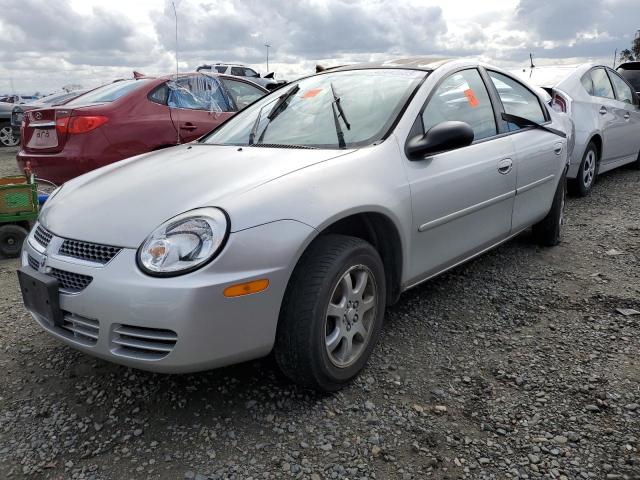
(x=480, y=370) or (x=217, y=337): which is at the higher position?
(x=217, y=337)

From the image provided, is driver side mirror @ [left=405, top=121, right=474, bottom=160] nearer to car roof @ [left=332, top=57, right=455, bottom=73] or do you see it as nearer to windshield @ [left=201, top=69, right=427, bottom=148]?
windshield @ [left=201, top=69, right=427, bottom=148]

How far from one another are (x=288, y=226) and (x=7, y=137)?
13.2 meters

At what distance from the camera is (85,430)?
2.29 meters

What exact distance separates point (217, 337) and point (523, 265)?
9.44ft

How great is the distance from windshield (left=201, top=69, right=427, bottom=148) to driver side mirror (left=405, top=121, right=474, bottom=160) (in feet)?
0.58

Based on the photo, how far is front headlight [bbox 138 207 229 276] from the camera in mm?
2025

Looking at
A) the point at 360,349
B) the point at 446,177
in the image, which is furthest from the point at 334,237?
the point at 446,177

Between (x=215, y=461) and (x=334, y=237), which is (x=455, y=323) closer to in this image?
(x=334, y=237)

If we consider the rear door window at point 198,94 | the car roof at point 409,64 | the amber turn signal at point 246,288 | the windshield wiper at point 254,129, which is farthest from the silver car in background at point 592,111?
the amber turn signal at point 246,288

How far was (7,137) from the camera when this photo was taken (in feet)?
42.7

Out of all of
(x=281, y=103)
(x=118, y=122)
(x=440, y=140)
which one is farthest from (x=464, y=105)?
(x=118, y=122)

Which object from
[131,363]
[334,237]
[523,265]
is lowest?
[523,265]

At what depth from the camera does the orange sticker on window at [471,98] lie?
3.44 m

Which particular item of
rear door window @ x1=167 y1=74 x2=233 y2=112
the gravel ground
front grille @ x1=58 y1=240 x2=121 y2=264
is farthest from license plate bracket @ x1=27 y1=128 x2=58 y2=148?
front grille @ x1=58 y1=240 x2=121 y2=264
